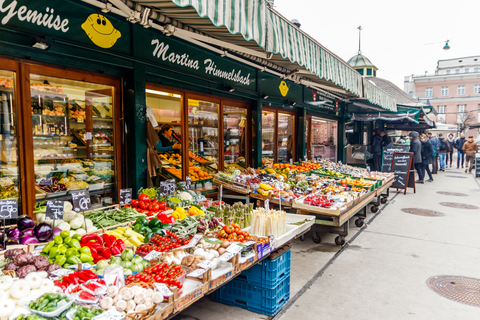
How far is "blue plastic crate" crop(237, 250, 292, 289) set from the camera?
12.1 feet

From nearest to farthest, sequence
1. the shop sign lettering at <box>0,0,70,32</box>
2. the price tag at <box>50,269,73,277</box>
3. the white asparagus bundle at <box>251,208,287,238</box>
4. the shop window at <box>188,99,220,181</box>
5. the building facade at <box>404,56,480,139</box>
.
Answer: the price tag at <box>50,269,73,277</box>
the shop sign lettering at <box>0,0,70,32</box>
the white asparagus bundle at <box>251,208,287,238</box>
the shop window at <box>188,99,220,181</box>
the building facade at <box>404,56,480,139</box>

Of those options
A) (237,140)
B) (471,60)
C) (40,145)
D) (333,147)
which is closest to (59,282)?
(40,145)

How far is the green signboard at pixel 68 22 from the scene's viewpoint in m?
3.71

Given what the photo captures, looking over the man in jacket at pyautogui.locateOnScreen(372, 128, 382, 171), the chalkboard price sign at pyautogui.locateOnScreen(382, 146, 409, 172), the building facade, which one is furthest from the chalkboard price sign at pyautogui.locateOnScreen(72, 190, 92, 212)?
the building facade

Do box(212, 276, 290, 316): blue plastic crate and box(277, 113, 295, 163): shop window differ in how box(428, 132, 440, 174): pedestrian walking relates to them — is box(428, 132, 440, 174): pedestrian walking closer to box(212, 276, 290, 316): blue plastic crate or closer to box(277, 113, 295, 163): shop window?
box(277, 113, 295, 163): shop window

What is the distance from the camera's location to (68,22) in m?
4.21

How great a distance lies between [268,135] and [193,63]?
4329 millimetres

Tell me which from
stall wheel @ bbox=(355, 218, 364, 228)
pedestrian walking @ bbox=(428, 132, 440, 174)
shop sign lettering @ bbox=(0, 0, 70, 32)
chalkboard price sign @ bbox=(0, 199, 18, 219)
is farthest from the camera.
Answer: pedestrian walking @ bbox=(428, 132, 440, 174)

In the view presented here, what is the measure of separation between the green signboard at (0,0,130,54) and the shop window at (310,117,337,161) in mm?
9249

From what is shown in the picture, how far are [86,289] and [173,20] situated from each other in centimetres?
352

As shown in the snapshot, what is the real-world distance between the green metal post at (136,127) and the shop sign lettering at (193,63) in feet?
1.50

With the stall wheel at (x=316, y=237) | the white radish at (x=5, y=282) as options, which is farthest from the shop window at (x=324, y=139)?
the white radish at (x=5, y=282)

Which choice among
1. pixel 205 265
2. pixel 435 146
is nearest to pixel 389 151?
pixel 435 146

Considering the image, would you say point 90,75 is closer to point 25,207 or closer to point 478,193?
point 25,207
